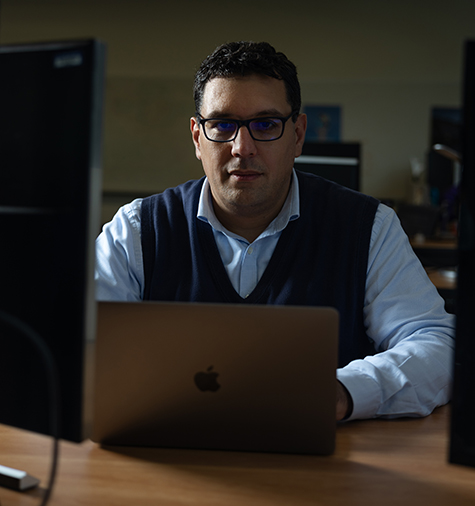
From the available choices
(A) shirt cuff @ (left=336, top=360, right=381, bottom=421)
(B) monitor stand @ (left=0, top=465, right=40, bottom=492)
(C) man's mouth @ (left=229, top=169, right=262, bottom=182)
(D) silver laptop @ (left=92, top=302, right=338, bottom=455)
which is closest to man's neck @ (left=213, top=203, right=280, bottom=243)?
(C) man's mouth @ (left=229, top=169, right=262, bottom=182)

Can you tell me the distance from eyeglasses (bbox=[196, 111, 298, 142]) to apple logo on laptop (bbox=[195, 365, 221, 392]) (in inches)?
29.9

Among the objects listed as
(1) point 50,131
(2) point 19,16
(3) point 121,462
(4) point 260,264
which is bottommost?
(3) point 121,462

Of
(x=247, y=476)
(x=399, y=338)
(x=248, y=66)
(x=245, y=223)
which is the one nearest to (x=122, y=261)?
(x=245, y=223)

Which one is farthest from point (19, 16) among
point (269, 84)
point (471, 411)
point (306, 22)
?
point (471, 411)

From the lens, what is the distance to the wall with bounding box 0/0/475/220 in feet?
14.2

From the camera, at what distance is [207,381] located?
2.49 ft

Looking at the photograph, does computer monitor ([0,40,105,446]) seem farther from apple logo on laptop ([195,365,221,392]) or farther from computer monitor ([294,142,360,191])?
computer monitor ([294,142,360,191])

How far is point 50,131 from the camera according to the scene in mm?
→ 562

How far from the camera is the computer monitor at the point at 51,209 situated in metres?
0.55

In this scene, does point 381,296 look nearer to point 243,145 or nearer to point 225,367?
point 243,145

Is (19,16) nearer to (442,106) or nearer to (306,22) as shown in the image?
(306,22)

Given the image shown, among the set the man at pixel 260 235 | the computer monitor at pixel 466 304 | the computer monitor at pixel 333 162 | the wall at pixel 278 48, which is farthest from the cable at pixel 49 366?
the wall at pixel 278 48

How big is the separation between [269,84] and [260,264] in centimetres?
45

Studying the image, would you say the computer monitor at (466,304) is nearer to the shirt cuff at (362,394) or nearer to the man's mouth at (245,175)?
the shirt cuff at (362,394)
